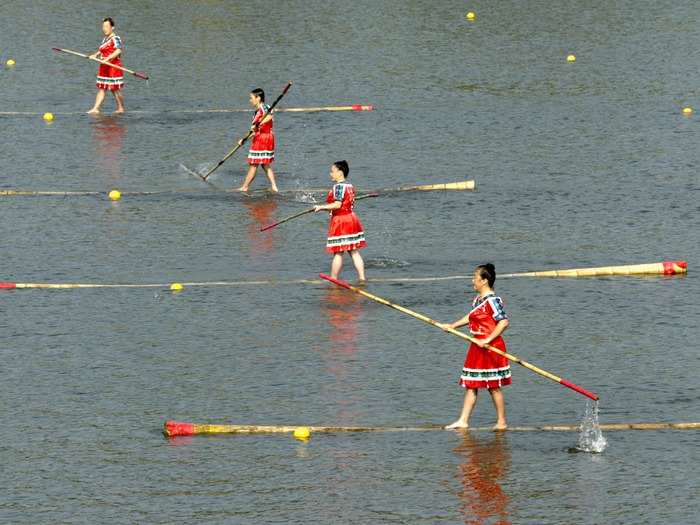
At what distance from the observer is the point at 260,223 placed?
26.9 metres

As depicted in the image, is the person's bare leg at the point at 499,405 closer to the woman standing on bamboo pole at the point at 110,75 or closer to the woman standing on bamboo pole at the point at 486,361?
the woman standing on bamboo pole at the point at 486,361

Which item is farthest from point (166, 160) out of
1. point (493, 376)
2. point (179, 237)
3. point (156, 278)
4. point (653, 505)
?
point (653, 505)

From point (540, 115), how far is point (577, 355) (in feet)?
52.3

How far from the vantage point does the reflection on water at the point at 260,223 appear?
82.7ft

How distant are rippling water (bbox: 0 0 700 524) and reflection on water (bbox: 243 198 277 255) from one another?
0.08m

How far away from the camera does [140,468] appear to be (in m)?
16.1

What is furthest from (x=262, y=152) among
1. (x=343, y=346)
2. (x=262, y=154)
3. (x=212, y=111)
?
(x=343, y=346)

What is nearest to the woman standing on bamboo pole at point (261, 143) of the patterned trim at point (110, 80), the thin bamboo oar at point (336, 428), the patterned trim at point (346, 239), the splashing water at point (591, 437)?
the patterned trim at point (346, 239)

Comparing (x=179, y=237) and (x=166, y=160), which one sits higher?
(x=166, y=160)

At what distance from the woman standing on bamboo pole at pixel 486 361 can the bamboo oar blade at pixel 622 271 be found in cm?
615

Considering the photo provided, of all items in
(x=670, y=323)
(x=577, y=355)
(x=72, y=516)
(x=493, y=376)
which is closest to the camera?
(x=72, y=516)

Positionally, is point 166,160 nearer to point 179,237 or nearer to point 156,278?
point 179,237

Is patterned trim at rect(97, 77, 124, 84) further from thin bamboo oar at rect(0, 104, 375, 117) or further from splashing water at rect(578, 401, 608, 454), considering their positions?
splashing water at rect(578, 401, 608, 454)

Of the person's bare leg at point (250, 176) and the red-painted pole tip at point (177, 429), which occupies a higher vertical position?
the person's bare leg at point (250, 176)
